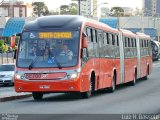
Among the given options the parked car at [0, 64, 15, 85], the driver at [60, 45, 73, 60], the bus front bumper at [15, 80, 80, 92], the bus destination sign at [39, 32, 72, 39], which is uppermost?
the bus destination sign at [39, 32, 72, 39]

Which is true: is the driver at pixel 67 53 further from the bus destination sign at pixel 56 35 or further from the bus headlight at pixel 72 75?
the bus headlight at pixel 72 75

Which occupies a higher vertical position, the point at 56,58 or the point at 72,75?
the point at 56,58

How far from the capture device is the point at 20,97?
25469 mm

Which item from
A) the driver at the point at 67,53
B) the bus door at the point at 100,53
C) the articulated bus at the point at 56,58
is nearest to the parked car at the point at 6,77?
the bus door at the point at 100,53

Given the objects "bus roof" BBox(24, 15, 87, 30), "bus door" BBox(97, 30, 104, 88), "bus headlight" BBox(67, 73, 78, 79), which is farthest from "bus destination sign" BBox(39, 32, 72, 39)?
"bus door" BBox(97, 30, 104, 88)

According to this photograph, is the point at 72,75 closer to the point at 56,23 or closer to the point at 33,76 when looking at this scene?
the point at 33,76

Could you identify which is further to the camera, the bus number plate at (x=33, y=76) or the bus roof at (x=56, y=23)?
the bus roof at (x=56, y=23)

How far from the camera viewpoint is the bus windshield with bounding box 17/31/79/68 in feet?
72.8

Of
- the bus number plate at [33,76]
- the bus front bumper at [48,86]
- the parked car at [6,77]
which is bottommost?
the parked car at [6,77]

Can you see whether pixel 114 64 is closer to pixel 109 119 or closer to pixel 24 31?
pixel 24 31

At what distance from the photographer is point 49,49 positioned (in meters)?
22.4

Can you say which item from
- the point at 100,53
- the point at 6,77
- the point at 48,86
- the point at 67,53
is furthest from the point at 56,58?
the point at 6,77

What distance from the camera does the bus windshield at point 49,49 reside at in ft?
72.8

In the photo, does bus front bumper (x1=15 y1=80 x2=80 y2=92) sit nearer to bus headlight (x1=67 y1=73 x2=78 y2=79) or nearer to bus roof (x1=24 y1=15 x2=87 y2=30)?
bus headlight (x1=67 y1=73 x2=78 y2=79)
